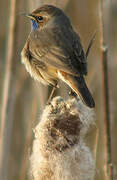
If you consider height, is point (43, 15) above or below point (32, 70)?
above

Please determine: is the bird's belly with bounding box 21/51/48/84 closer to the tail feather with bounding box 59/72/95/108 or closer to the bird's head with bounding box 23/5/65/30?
the tail feather with bounding box 59/72/95/108

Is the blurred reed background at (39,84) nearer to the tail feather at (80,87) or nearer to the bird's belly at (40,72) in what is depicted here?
the bird's belly at (40,72)

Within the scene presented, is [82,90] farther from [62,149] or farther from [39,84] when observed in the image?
[39,84]

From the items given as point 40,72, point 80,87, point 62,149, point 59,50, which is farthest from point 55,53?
point 62,149

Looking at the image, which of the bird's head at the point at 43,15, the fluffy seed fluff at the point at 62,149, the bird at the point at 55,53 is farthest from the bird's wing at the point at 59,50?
the fluffy seed fluff at the point at 62,149

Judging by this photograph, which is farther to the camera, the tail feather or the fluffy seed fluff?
the tail feather

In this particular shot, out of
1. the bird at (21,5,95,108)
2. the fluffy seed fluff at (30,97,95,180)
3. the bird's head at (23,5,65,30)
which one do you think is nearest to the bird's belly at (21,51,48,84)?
the bird at (21,5,95,108)
